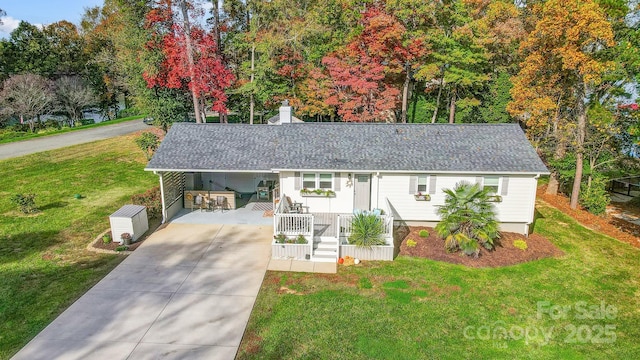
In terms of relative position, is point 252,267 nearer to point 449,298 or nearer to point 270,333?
point 270,333

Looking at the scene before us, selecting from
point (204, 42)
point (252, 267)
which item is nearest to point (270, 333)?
point (252, 267)

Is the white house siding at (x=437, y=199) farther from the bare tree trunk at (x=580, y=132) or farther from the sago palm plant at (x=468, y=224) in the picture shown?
the bare tree trunk at (x=580, y=132)

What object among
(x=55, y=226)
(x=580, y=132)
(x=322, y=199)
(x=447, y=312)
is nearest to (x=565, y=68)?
(x=580, y=132)

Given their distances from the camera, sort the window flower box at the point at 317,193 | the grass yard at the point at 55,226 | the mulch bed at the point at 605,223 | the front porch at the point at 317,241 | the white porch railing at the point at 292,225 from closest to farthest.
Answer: the grass yard at the point at 55,226
the front porch at the point at 317,241
the white porch railing at the point at 292,225
the window flower box at the point at 317,193
the mulch bed at the point at 605,223

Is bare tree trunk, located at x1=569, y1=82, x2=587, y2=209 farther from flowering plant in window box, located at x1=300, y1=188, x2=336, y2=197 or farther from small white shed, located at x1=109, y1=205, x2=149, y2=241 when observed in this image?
small white shed, located at x1=109, y1=205, x2=149, y2=241

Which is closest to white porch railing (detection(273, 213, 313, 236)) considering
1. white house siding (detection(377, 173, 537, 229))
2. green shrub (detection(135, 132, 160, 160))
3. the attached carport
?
the attached carport

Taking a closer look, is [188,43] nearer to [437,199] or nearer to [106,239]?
[106,239]

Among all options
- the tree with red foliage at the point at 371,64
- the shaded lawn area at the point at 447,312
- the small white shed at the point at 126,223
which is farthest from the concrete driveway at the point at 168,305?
the tree with red foliage at the point at 371,64
